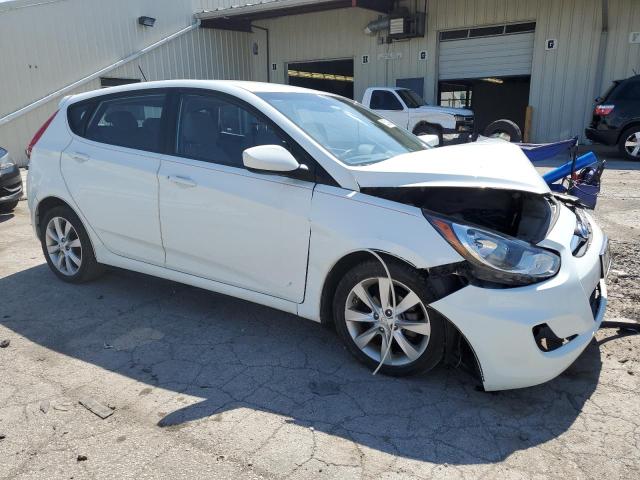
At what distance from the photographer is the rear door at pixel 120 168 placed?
3836 millimetres

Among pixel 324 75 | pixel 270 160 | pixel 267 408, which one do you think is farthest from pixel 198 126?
pixel 324 75

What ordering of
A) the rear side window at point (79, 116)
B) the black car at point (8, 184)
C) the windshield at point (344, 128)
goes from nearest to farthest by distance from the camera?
the windshield at point (344, 128) → the rear side window at point (79, 116) → the black car at point (8, 184)

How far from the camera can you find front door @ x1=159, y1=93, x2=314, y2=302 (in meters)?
Answer: 3.20

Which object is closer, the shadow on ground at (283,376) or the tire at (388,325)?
the shadow on ground at (283,376)

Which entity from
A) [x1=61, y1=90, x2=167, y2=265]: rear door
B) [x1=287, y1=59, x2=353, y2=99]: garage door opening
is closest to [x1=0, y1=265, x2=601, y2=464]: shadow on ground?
[x1=61, y1=90, x2=167, y2=265]: rear door

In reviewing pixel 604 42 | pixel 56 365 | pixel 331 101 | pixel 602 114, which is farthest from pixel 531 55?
pixel 56 365

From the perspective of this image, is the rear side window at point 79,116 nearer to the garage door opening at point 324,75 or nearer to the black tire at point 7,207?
the black tire at point 7,207

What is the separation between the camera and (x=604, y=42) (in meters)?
14.0

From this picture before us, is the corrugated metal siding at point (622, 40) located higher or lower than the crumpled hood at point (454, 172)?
higher

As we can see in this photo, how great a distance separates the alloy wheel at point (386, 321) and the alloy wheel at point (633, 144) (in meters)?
10.8

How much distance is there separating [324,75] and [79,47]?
1015 centimetres

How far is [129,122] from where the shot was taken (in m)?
4.08

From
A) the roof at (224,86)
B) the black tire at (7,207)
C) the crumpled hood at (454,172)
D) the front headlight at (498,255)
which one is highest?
the roof at (224,86)

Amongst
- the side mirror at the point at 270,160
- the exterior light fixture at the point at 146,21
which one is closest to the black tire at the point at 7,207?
the side mirror at the point at 270,160
